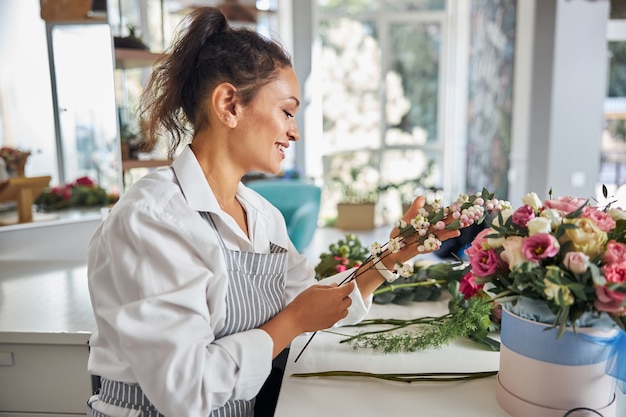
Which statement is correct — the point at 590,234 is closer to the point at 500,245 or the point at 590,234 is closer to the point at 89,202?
the point at 500,245

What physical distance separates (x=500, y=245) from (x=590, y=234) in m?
0.13

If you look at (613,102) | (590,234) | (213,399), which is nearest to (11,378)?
(213,399)

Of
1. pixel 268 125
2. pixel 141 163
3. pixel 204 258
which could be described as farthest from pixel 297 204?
pixel 204 258

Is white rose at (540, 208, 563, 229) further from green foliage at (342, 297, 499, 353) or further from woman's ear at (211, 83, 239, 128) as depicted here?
woman's ear at (211, 83, 239, 128)

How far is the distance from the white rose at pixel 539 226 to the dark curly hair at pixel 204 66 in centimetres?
55

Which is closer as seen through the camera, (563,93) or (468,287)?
(468,287)

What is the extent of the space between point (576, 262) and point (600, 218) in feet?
0.40

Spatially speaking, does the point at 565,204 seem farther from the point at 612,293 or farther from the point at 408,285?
the point at 408,285

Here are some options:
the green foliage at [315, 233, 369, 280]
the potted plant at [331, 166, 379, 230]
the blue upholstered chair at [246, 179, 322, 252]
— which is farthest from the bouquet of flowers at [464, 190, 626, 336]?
the potted plant at [331, 166, 379, 230]

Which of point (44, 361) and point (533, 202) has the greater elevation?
point (533, 202)

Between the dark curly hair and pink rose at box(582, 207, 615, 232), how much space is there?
24.0 inches

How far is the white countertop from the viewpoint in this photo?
1354 millimetres

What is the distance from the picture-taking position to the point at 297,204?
3688 mm

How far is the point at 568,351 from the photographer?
2.75 feet
